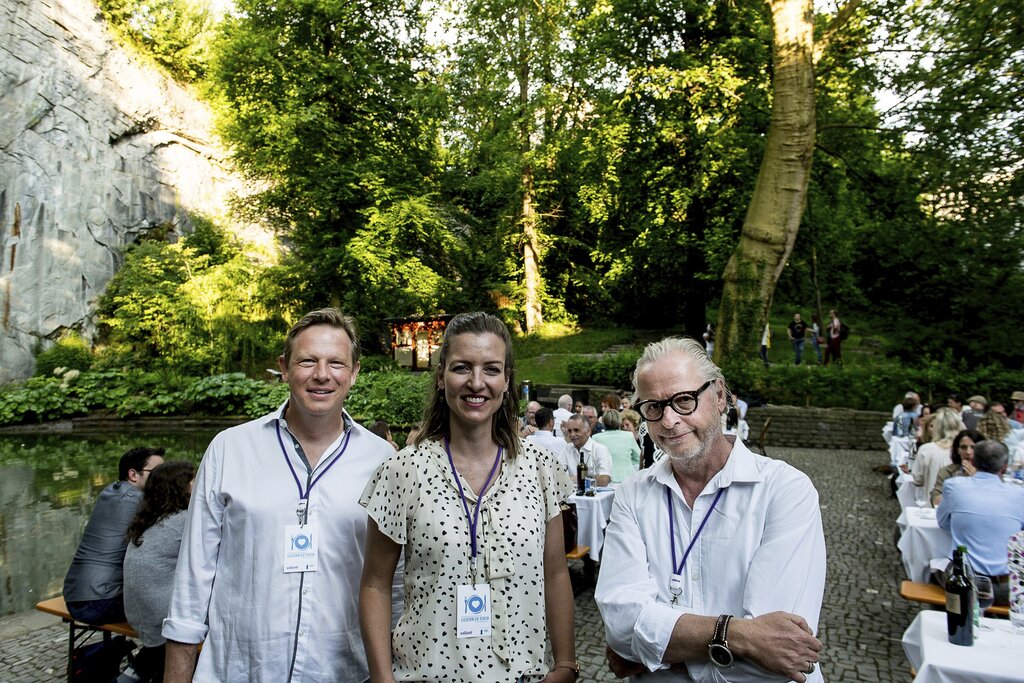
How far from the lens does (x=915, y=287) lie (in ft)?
59.8

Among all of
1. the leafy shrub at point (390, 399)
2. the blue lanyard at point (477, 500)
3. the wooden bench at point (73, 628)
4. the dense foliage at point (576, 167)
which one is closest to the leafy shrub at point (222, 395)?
the dense foliage at point (576, 167)

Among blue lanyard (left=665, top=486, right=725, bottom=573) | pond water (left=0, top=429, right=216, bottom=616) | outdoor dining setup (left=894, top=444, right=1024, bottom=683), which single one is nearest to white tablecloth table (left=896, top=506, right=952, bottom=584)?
outdoor dining setup (left=894, top=444, right=1024, bottom=683)

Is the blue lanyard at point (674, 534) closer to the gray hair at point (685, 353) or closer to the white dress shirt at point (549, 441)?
the gray hair at point (685, 353)

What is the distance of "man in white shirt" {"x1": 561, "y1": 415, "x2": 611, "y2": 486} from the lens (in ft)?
24.3

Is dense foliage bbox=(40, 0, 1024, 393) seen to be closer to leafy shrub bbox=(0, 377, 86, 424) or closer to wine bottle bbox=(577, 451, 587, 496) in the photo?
leafy shrub bbox=(0, 377, 86, 424)

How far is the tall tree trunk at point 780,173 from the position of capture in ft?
51.6

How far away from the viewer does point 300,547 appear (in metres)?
2.27

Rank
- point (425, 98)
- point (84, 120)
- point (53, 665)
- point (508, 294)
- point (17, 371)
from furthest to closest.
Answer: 1. point (508, 294)
2. point (84, 120)
3. point (17, 371)
4. point (425, 98)
5. point (53, 665)

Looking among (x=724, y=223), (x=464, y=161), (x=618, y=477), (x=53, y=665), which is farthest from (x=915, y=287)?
(x=53, y=665)

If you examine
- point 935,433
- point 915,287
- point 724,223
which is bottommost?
point 935,433

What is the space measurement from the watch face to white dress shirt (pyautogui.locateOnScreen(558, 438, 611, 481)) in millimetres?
5558

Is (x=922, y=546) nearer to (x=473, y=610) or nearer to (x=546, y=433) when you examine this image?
(x=546, y=433)

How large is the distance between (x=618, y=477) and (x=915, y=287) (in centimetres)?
1416

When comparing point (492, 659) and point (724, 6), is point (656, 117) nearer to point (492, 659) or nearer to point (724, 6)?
point (724, 6)
